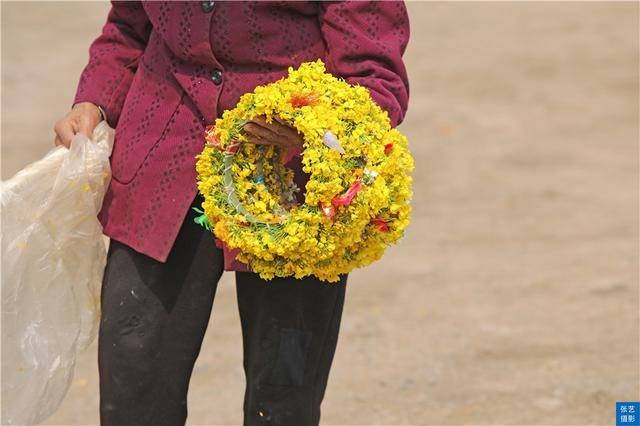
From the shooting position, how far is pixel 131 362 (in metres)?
2.87

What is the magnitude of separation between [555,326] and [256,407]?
2.65 meters

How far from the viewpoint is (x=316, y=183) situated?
2.46 metres

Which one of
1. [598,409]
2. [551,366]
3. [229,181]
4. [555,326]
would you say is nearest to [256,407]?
[229,181]

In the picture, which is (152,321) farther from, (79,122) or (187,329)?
(79,122)

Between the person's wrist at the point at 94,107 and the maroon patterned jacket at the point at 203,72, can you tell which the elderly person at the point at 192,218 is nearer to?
the maroon patterned jacket at the point at 203,72

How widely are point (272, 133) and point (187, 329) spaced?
599 mm

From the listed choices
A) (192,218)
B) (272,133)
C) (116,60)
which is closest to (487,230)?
(116,60)

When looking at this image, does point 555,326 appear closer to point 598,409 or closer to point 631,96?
point 598,409

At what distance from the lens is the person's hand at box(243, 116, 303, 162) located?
255 cm

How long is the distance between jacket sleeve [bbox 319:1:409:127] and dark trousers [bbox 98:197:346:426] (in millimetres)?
489

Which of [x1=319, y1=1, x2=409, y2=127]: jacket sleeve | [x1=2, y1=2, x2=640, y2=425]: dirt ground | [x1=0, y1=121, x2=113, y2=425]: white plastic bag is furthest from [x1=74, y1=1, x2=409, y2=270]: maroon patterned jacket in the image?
[x1=2, y1=2, x2=640, y2=425]: dirt ground

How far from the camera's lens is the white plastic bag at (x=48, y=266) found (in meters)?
3.00

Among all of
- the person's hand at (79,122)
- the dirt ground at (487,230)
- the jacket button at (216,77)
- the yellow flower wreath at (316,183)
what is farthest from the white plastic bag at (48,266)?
the dirt ground at (487,230)

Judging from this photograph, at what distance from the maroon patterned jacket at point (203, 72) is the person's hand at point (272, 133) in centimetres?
21
